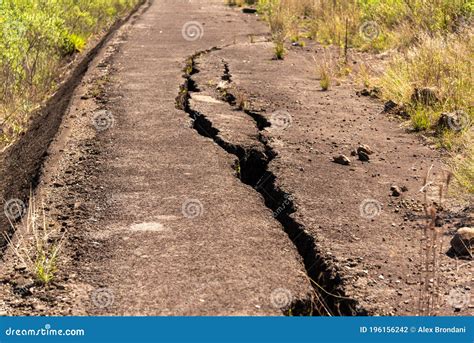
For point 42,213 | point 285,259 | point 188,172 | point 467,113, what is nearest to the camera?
point 285,259

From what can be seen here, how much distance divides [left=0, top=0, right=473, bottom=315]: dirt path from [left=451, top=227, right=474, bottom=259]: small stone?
0.11m

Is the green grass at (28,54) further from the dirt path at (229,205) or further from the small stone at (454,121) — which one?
the small stone at (454,121)

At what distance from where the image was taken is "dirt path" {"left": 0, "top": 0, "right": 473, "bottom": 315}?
3422mm

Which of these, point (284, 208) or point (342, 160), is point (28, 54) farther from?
point (284, 208)

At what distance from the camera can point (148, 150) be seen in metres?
5.79

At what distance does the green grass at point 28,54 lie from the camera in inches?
298

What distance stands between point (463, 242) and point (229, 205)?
143cm

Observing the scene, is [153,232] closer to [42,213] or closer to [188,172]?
[42,213]

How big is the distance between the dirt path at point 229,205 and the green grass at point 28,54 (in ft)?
2.52

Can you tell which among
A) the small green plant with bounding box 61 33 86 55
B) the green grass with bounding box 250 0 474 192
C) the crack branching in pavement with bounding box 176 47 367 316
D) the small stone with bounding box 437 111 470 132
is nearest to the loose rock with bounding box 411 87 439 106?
the green grass with bounding box 250 0 474 192

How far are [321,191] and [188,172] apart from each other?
98cm

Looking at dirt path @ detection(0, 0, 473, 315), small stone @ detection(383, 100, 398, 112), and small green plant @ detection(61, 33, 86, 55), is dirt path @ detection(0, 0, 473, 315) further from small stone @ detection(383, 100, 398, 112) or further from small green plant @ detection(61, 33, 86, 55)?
small green plant @ detection(61, 33, 86, 55)

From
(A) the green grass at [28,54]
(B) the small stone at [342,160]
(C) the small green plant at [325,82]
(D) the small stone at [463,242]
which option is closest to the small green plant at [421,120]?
(B) the small stone at [342,160]

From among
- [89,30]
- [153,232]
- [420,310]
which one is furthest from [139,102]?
[89,30]
